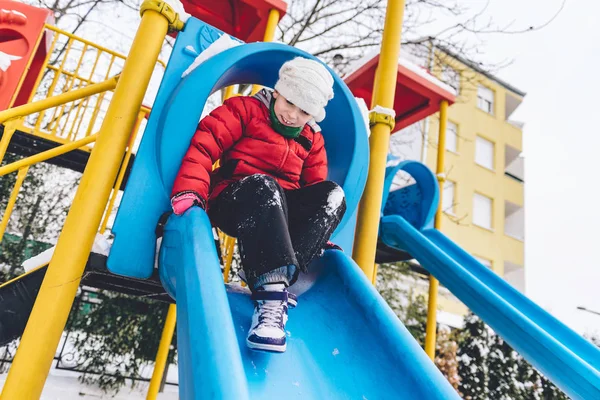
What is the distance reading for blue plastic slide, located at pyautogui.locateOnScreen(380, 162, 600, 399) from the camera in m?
1.83

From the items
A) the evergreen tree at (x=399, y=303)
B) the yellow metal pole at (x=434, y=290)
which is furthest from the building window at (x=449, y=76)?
the evergreen tree at (x=399, y=303)

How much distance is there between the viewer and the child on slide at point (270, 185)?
1.32 m

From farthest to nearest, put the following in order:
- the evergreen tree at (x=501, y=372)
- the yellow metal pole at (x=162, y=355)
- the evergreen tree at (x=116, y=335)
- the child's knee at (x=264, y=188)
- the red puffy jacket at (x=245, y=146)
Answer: the evergreen tree at (x=501, y=372)
the evergreen tree at (x=116, y=335)
the yellow metal pole at (x=162, y=355)
the red puffy jacket at (x=245, y=146)
the child's knee at (x=264, y=188)

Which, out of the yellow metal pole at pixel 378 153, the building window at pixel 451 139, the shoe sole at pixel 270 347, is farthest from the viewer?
the building window at pixel 451 139

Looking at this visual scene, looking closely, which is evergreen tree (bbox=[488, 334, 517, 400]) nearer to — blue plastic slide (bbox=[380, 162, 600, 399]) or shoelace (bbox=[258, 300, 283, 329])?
blue plastic slide (bbox=[380, 162, 600, 399])

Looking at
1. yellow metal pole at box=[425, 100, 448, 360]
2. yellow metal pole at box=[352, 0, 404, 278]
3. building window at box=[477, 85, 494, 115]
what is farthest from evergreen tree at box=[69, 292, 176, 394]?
building window at box=[477, 85, 494, 115]

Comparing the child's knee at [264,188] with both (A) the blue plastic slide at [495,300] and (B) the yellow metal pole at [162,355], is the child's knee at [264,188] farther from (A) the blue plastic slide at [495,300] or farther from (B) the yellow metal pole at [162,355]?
(B) the yellow metal pole at [162,355]

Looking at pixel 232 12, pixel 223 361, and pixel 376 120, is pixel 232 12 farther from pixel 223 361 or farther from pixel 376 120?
pixel 223 361

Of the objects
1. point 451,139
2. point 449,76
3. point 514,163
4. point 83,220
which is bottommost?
point 83,220

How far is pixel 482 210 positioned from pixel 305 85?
14415mm

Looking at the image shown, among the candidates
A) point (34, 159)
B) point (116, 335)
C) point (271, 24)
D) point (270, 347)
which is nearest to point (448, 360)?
point (116, 335)

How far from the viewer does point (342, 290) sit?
1.60 metres

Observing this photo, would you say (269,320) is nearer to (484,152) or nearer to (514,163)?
(484,152)

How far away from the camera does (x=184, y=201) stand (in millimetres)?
1382
